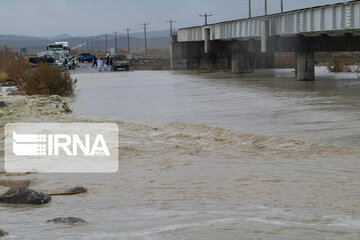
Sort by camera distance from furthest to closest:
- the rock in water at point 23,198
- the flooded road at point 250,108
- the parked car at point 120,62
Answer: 1. the parked car at point 120,62
2. the flooded road at point 250,108
3. the rock in water at point 23,198

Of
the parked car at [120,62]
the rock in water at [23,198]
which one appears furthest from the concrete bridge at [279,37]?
the rock in water at [23,198]

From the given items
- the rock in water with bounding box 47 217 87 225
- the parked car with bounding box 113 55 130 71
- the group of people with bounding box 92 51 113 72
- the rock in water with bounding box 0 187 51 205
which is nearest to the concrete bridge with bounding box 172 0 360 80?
the parked car with bounding box 113 55 130 71

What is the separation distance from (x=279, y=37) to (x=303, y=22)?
29.3 ft

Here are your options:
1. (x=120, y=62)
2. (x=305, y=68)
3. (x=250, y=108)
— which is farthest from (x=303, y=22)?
(x=120, y=62)

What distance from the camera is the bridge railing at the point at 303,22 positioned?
35.4 metres

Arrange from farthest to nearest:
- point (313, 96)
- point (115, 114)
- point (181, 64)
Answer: point (181, 64), point (313, 96), point (115, 114)

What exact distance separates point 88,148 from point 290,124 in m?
6.70

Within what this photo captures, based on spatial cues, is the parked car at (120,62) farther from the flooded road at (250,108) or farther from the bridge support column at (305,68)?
the flooded road at (250,108)

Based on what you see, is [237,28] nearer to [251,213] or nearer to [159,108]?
[159,108]

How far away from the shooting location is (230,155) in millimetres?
16719

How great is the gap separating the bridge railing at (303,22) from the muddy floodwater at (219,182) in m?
10.1

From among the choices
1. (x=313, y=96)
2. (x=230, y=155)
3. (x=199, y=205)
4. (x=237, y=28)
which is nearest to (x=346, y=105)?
(x=313, y=96)

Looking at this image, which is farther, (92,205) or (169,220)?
(92,205)

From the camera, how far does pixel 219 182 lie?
1333 cm
